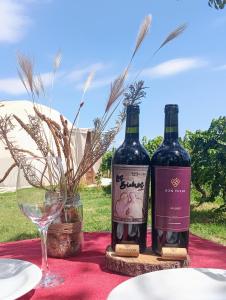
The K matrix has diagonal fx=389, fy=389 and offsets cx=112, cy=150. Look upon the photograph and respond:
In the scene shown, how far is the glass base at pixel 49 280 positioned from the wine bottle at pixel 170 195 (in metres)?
0.35

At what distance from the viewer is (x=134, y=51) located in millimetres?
1322

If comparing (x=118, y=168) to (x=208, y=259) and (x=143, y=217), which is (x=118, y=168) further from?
(x=208, y=259)

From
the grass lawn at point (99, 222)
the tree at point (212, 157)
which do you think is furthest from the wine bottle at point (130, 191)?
the tree at point (212, 157)

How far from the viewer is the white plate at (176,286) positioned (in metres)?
0.98

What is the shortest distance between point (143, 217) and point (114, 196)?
0.39 ft

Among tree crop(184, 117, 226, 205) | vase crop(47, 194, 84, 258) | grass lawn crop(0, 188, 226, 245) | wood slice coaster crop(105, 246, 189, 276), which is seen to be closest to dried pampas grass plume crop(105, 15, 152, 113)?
vase crop(47, 194, 84, 258)

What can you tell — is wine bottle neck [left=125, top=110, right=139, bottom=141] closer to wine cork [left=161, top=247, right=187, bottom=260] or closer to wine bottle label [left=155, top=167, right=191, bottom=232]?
wine bottle label [left=155, top=167, right=191, bottom=232]

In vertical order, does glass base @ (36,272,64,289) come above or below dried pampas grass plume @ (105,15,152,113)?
below

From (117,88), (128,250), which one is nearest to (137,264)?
(128,250)

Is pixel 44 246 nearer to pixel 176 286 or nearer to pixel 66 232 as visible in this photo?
pixel 66 232

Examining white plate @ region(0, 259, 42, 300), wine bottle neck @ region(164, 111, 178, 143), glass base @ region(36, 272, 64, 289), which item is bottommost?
glass base @ region(36, 272, 64, 289)

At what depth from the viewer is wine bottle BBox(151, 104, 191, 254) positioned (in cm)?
124

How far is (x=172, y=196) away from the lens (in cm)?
123

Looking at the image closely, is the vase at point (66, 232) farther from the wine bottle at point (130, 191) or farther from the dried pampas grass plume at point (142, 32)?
the dried pampas grass plume at point (142, 32)
